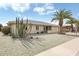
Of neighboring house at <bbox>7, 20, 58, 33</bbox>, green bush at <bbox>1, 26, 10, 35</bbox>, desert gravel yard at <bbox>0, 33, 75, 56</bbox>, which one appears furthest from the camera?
neighboring house at <bbox>7, 20, 58, 33</bbox>

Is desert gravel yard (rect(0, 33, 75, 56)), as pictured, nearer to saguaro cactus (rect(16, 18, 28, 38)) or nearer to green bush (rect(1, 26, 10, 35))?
green bush (rect(1, 26, 10, 35))

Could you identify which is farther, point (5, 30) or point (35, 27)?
point (35, 27)

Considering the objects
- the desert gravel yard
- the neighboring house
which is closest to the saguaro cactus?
the neighboring house

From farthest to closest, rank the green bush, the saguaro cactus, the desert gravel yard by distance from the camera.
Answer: the saguaro cactus
the green bush
the desert gravel yard

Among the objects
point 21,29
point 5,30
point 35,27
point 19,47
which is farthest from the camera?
point 35,27

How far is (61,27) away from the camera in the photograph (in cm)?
1098

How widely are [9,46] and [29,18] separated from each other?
5.81 ft

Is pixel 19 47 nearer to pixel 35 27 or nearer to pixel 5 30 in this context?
pixel 5 30

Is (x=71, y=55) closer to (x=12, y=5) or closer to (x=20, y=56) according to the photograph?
(x=20, y=56)

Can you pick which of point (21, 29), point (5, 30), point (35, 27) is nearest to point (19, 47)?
point (5, 30)

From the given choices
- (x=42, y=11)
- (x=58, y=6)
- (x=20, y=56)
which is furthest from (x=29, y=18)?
(x=20, y=56)

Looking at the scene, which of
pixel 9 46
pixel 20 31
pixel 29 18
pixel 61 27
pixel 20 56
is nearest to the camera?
pixel 20 56

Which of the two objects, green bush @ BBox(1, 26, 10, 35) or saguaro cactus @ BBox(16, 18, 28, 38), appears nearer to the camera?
green bush @ BBox(1, 26, 10, 35)

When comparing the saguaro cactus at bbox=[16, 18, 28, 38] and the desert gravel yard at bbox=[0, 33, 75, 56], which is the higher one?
the saguaro cactus at bbox=[16, 18, 28, 38]
